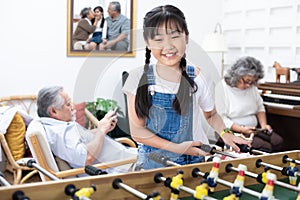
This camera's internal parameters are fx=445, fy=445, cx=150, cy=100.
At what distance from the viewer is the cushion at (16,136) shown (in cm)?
398

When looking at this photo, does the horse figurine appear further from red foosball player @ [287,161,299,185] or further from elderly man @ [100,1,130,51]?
red foosball player @ [287,161,299,185]

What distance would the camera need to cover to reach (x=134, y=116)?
6.68 ft

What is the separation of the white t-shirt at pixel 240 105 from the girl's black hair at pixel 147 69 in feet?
7.19

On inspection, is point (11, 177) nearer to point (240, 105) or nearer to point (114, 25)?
point (114, 25)

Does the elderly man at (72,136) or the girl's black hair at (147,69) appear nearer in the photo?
the girl's black hair at (147,69)

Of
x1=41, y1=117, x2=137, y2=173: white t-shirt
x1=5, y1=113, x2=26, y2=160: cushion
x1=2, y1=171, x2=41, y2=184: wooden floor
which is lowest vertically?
x1=2, y1=171, x2=41, y2=184: wooden floor

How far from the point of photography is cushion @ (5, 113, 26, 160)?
398 cm

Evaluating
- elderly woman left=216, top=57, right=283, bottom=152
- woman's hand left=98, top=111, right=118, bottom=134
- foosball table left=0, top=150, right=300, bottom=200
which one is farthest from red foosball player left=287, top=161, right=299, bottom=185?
elderly woman left=216, top=57, right=283, bottom=152

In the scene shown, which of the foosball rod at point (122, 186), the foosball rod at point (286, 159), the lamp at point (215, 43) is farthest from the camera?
the lamp at point (215, 43)

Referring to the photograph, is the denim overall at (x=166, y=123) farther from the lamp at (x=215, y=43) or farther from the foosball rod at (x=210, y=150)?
the lamp at (x=215, y=43)

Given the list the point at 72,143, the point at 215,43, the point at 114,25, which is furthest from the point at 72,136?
the point at 215,43

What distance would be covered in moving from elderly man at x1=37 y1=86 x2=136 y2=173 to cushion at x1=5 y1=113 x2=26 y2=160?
1.13 m

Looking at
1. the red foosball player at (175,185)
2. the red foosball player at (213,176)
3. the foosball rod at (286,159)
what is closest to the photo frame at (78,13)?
the foosball rod at (286,159)

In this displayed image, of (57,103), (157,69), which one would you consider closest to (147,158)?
(157,69)
